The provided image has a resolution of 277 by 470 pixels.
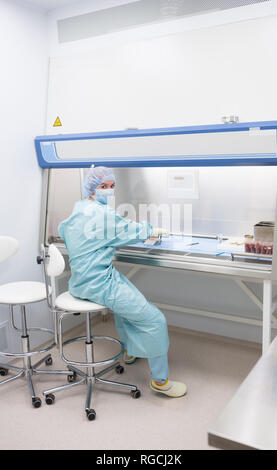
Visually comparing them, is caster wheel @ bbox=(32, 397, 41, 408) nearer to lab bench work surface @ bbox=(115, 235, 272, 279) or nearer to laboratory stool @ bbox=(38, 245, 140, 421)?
laboratory stool @ bbox=(38, 245, 140, 421)

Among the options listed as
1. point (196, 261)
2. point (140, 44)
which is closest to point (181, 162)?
point (196, 261)

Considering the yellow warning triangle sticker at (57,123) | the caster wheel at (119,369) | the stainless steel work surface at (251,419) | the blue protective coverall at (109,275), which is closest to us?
the stainless steel work surface at (251,419)

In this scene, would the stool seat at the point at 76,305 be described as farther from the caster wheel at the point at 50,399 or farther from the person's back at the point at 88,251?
the caster wheel at the point at 50,399

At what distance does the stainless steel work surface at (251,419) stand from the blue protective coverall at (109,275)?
142cm

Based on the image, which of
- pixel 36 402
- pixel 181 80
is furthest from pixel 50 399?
pixel 181 80

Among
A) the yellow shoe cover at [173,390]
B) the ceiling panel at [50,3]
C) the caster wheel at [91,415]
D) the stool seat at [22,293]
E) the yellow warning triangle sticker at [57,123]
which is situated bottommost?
the caster wheel at [91,415]

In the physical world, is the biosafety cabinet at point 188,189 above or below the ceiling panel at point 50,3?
below

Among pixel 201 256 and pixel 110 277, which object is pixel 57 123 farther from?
pixel 201 256

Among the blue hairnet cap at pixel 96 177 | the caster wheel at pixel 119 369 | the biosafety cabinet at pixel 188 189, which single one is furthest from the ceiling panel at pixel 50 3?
the caster wheel at pixel 119 369

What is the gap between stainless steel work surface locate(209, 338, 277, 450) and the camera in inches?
38.0

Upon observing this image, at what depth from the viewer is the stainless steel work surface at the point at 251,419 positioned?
0.96 m

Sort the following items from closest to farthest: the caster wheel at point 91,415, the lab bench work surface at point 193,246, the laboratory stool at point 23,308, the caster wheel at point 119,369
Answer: the caster wheel at point 91,415 < the laboratory stool at point 23,308 < the lab bench work surface at point 193,246 < the caster wheel at point 119,369

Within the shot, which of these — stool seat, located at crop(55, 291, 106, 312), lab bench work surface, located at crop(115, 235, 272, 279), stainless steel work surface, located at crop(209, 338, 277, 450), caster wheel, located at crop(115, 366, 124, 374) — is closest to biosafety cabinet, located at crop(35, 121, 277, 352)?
lab bench work surface, located at crop(115, 235, 272, 279)

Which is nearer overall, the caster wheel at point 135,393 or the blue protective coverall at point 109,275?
the blue protective coverall at point 109,275
